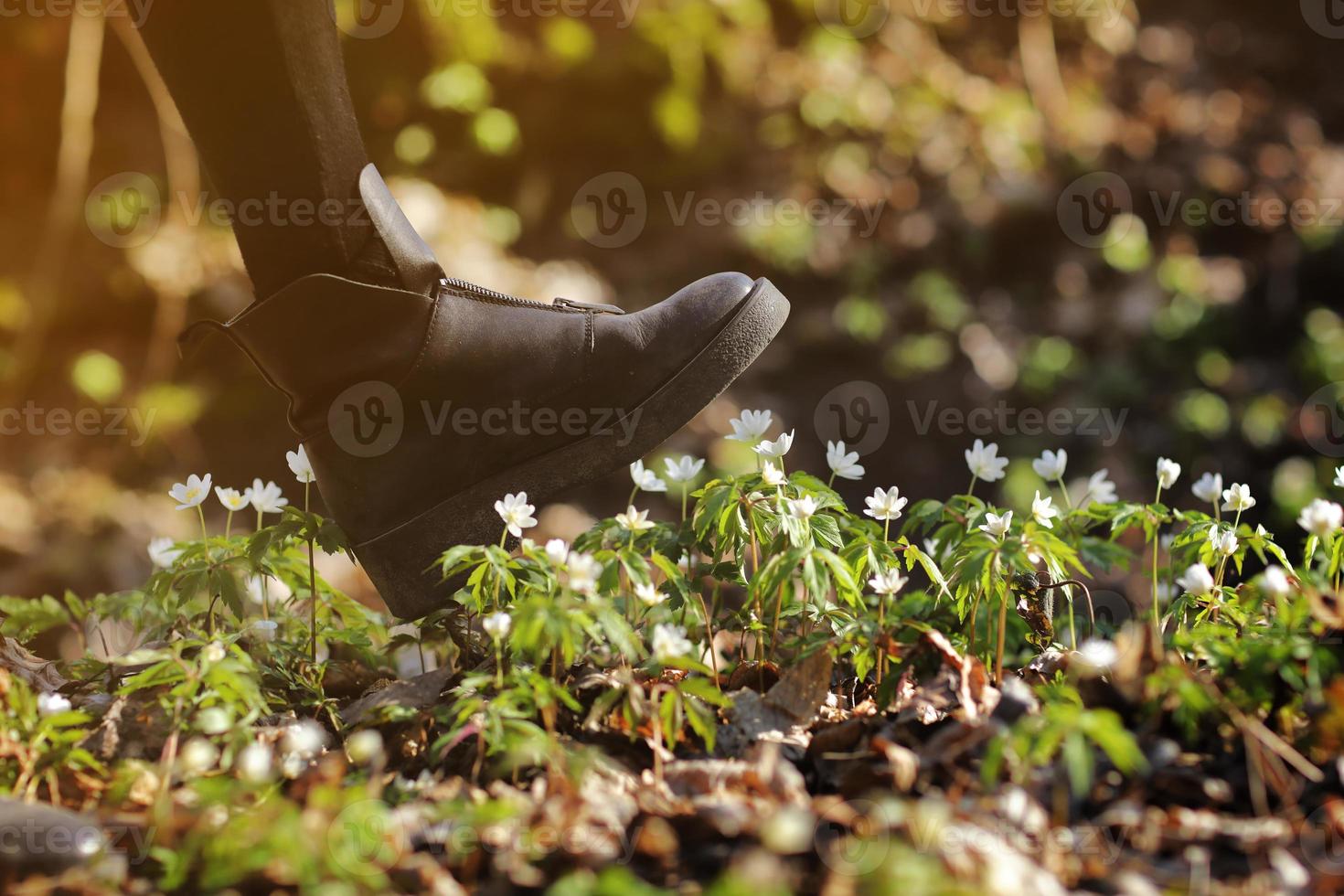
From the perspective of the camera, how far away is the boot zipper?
1.69 metres

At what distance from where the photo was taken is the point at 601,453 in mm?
1772

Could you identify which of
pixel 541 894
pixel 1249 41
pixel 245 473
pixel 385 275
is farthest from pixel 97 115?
pixel 1249 41

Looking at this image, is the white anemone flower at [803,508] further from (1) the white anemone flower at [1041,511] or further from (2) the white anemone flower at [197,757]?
(2) the white anemone flower at [197,757]

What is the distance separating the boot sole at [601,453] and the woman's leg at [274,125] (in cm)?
43

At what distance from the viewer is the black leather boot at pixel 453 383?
163 centimetres

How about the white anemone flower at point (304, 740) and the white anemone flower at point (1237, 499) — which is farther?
the white anemone flower at point (1237, 499)

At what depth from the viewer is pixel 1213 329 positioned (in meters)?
4.41

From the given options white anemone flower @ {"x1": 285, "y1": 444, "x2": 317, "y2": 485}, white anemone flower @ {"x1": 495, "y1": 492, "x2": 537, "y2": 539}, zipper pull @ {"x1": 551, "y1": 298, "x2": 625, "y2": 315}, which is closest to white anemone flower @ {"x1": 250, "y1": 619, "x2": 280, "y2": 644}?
white anemone flower @ {"x1": 285, "y1": 444, "x2": 317, "y2": 485}

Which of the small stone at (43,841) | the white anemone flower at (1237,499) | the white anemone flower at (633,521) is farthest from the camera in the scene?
the white anemone flower at (1237,499)

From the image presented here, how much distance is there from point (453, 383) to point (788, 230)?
3.00 meters

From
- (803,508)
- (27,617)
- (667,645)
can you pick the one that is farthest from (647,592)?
(27,617)

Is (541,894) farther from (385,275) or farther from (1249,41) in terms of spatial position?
(1249,41)

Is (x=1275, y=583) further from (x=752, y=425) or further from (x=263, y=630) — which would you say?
(x=263, y=630)

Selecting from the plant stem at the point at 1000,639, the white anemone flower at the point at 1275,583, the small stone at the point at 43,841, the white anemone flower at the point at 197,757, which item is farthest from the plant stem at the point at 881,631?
the small stone at the point at 43,841
